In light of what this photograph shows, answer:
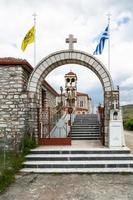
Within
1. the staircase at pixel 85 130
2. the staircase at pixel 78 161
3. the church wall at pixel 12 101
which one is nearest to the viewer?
the staircase at pixel 78 161

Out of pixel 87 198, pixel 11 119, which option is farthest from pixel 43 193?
A: pixel 11 119

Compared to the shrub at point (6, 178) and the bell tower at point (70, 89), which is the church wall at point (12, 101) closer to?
the shrub at point (6, 178)

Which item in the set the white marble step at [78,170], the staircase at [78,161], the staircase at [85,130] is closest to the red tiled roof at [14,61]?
the staircase at [78,161]

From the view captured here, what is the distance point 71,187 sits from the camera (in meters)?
8.29

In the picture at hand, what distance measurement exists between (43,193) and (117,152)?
4444 mm

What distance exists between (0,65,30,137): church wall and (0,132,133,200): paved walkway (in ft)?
11.6

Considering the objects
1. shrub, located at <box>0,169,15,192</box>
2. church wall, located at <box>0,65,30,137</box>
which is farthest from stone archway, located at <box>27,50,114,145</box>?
shrub, located at <box>0,169,15,192</box>

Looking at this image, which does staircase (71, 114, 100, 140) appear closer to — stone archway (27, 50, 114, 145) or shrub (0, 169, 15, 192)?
stone archway (27, 50, 114, 145)

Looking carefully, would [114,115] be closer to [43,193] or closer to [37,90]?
[37,90]

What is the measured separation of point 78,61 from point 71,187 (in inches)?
261

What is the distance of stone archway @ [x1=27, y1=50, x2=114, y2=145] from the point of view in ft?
43.3

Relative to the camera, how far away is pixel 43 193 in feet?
25.6

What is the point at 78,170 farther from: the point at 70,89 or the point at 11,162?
the point at 70,89

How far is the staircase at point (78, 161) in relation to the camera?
1017 cm
